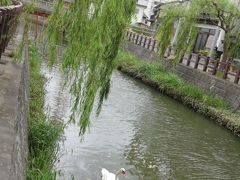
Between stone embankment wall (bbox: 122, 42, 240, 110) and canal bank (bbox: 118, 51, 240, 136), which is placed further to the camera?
stone embankment wall (bbox: 122, 42, 240, 110)

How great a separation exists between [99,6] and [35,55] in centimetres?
878

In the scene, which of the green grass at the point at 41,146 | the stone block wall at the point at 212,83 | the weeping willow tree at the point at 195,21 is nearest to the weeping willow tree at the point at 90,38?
the green grass at the point at 41,146

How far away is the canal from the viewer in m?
8.70

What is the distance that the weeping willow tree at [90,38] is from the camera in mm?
5168

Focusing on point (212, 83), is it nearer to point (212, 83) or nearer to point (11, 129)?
point (212, 83)

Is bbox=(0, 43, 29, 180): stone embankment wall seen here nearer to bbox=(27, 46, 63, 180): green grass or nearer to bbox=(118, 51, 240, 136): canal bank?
bbox=(27, 46, 63, 180): green grass

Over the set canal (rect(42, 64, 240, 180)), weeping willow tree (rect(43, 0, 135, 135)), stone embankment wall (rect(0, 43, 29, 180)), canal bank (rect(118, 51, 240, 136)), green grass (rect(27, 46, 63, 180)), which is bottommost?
canal (rect(42, 64, 240, 180))

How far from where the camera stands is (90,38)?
17.0ft

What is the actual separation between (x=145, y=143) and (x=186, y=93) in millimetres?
6938

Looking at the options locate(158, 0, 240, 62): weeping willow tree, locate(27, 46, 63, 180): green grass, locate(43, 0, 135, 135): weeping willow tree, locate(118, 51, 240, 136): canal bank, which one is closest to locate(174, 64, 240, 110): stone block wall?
locate(118, 51, 240, 136): canal bank

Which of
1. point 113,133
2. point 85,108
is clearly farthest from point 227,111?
point 85,108

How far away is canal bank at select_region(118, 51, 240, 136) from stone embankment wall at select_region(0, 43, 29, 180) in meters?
6.53

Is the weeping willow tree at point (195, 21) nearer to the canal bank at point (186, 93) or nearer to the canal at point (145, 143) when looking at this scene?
the canal bank at point (186, 93)

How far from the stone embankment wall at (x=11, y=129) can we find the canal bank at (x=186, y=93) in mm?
6529
